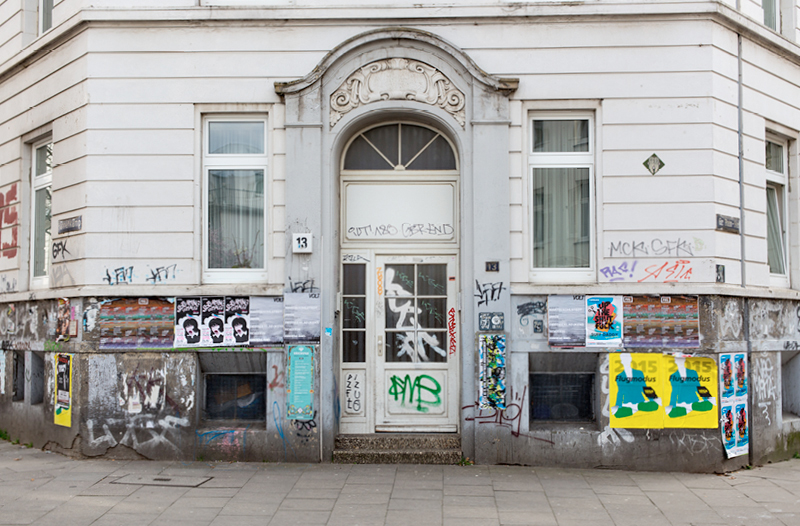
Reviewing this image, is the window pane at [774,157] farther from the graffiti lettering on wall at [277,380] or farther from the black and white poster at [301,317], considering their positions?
the graffiti lettering on wall at [277,380]

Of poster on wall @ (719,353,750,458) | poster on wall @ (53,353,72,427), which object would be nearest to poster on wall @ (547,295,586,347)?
poster on wall @ (719,353,750,458)

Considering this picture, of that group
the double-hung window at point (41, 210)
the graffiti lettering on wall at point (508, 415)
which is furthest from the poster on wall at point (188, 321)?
the graffiti lettering on wall at point (508, 415)

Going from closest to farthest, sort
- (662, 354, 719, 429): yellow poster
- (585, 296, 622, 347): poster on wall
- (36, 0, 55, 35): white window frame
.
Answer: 1. (662, 354, 719, 429): yellow poster
2. (585, 296, 622, 347): poster on wall
3. (36, 0, 55, 35): white window frame

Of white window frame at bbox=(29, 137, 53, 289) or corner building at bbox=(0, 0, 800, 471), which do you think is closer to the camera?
corner building at bbox=(0, 0, 800, 471)

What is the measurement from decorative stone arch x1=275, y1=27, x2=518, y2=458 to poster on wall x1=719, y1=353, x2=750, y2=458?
8.43 ft

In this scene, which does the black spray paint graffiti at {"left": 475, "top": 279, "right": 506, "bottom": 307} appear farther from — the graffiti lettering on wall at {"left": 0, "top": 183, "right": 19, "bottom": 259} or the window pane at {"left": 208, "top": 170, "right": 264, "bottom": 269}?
the graffiti lettering on wall at {"left": 0, "top": 183, "right": 19, "bottom": 259}

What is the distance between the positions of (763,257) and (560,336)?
112 inches

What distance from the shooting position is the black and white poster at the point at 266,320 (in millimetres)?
7867

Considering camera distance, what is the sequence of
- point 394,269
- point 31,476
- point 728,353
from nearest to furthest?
1. point 31,476
2. point 728,353
3. point 394,269

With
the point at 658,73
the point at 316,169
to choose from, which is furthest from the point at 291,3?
the point at 658,73

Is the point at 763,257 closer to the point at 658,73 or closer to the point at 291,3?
the point at 658,73

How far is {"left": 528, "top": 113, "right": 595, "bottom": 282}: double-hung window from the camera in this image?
8.05 metres

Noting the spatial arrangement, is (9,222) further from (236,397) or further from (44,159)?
(236,397)

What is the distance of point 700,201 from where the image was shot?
7.78 meters
